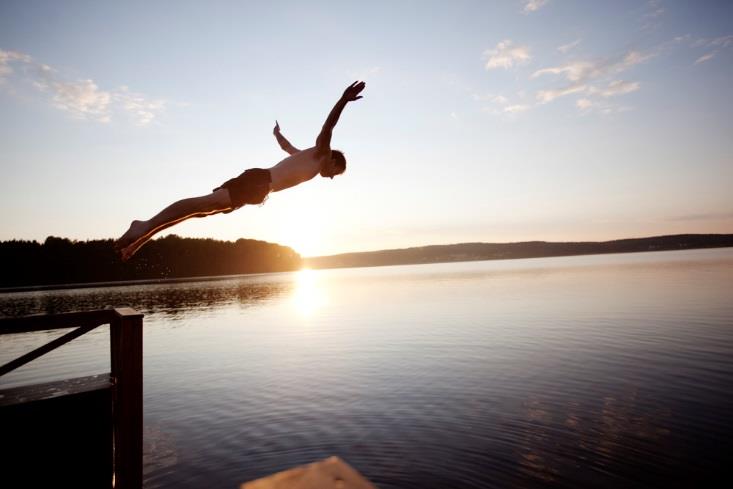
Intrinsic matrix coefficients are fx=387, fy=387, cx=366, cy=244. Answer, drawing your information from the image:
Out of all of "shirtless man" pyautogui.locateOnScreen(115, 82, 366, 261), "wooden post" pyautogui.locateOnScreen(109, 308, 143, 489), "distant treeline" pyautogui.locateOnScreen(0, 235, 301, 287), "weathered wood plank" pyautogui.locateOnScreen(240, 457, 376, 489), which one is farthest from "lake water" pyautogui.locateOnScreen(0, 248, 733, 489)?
"distant treeline" pyautogui.locateOnScreen(0, 235, 301, 287)

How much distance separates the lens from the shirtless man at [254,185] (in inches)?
190

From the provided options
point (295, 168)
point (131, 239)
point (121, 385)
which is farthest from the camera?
point (295, 168)

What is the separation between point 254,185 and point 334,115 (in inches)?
56.4

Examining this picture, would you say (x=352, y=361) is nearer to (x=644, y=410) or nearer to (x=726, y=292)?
(x=644, y=410)

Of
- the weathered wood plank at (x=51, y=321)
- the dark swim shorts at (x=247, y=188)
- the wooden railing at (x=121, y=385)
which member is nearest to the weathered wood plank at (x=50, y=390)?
the wooden railing at (x=121, y=385)

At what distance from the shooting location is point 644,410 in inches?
386

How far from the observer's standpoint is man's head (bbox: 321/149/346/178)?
581 centimetres

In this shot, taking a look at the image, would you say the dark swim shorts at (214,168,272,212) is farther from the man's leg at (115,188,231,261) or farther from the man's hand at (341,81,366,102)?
the man's hand at (341,81,366,102)

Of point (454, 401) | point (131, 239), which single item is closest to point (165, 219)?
point (131, 239)

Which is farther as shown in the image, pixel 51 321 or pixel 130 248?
pixel 130 248

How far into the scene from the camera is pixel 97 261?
130125 millimetres

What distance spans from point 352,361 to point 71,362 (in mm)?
14467

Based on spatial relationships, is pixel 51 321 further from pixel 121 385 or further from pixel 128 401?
pixel 128 401

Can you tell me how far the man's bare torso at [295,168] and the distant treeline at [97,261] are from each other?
345 ft
